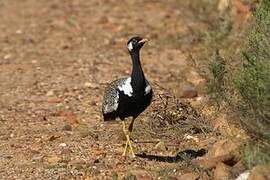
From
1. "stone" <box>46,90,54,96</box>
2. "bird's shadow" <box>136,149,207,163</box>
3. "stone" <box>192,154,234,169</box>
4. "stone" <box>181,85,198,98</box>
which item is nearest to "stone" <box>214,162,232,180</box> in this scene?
"stone" <box>192,154,234,169</box>

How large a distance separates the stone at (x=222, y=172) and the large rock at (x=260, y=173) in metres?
0.47

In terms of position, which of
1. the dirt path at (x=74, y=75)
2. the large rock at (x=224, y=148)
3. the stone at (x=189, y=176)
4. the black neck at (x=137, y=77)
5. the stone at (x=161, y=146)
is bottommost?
the dirt path at (x=74, y=75)

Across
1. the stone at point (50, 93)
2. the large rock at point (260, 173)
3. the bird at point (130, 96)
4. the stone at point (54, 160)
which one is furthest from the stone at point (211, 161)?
the stone at point (50, 93)

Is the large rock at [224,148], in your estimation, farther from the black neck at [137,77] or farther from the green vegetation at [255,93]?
the black neck at [137,77]

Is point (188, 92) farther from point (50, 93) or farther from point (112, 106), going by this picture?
point (112, 106)

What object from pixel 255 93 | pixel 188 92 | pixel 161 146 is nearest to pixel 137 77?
pixel 161 146

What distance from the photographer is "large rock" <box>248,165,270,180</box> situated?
6352mm

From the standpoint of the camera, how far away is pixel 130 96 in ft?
26.3

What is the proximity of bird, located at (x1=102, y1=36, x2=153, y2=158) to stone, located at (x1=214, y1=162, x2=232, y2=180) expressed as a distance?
1.21 m

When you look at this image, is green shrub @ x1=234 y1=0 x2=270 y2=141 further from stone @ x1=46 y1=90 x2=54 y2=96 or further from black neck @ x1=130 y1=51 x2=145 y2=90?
stone @ x1=46 y1=90 x2=54 y2=96

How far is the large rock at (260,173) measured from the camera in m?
6.35

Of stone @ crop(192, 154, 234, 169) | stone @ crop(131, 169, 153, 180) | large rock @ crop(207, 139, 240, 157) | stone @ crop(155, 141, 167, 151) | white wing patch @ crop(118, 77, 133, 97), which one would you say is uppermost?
white wing patch @ crop(118, 77, 133, 97)

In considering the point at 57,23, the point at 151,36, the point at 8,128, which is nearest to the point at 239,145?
the point at 8,128

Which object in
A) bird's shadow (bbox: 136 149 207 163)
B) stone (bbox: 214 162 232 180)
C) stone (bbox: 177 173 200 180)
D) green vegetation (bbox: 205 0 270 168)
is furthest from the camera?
bird's shadow (bbox: 136 149 207 163)
